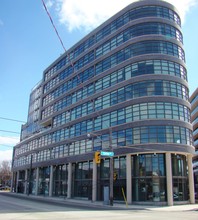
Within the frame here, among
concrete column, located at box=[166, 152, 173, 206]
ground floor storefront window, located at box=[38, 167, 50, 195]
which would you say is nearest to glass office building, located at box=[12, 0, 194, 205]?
concrete column, located at box=[166, 152, 173, 206]

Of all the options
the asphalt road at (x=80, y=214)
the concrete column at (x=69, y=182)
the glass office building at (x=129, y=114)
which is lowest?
the asphalt road at (x=80, y=214)

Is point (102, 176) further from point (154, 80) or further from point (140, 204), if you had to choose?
point (154, 80)

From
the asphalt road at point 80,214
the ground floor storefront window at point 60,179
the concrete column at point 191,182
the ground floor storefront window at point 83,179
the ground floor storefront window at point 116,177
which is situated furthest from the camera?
the ground floor storefront window at point 60,179

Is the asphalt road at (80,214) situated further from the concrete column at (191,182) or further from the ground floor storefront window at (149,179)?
the concrete column at (191,182)

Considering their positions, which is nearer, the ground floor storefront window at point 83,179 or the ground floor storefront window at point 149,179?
the ground floor storefront window at point 149,179

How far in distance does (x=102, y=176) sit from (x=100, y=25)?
27.5 meters

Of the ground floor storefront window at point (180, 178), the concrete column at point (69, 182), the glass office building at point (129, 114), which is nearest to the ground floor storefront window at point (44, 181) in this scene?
the glass office building at point (129, 114)

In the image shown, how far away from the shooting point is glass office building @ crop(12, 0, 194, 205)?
38.8m

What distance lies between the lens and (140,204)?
37.2m

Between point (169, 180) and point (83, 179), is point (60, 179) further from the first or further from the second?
point (169, 180)

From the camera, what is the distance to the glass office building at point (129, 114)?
38781 millimetres

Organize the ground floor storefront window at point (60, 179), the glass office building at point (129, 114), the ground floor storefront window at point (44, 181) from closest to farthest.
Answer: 1. the glass office building at point (129, 114)
2. the ground floor storefront window at point (60, 179)
3. the ground floor storefront window at point (44, 181)

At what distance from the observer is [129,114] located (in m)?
41.7

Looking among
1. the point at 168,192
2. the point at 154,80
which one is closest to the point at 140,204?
the point at 168,192
